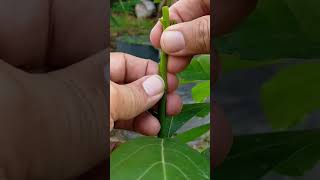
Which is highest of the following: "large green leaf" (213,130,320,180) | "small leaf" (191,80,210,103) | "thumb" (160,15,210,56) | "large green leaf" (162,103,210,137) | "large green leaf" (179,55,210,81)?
"thumb" (160,15,210,56)

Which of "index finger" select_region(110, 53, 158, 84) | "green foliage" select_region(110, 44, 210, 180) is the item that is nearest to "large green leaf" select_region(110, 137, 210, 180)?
"green foliage" select_region(110, 44, 210, 180)

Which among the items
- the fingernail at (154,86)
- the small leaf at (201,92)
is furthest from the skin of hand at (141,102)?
the small leaf at (201,92)

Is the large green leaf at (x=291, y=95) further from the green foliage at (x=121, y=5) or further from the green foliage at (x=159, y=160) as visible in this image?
the green foliage at (x=121, y=5)

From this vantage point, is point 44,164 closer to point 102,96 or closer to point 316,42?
point 102,96

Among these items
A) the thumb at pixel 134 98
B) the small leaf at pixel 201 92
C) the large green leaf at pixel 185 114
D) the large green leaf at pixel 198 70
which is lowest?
the small leaf at pixel 201 92

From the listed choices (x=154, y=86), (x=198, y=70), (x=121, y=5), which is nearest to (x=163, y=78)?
(x=154, y=86)

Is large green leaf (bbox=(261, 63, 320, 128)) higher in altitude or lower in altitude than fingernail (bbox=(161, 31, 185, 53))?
lower

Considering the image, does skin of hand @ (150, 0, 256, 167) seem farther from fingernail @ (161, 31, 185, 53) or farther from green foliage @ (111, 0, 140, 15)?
green foliage @ (111, 0, 140, 15)

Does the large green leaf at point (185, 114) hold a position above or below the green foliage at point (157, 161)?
below
